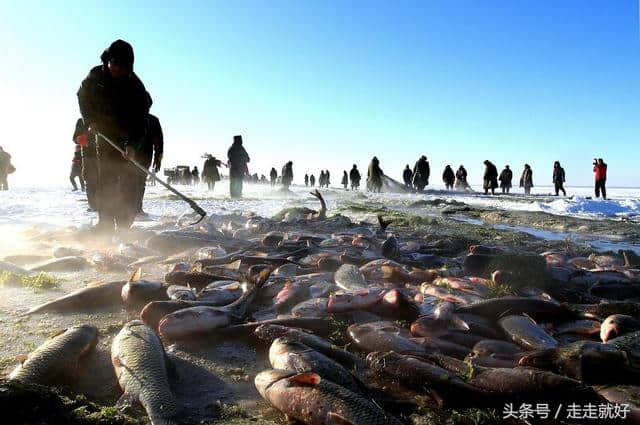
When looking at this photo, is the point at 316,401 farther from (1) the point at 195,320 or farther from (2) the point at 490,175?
(2) the point at 490,175

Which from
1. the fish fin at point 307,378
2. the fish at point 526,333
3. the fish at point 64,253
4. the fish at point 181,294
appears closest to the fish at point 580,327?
the fish at point 526,333

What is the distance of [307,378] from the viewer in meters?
2.05

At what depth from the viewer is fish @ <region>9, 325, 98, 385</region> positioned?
7.27ft

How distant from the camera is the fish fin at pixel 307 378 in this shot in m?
2.02

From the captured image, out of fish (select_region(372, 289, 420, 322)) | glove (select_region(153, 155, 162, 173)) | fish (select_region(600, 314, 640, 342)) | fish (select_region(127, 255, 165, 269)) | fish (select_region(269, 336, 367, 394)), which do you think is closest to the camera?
fish (select_region(269, 336, 367, 394))

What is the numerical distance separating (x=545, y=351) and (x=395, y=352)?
2.93ft

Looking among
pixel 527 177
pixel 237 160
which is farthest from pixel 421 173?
pixel 237 160

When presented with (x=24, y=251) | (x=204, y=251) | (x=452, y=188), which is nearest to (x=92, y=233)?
(x=24, y=251)

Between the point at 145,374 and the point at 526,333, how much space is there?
99.1 inches

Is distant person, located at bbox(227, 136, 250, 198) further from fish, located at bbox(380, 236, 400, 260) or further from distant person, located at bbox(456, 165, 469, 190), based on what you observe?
distant person, located at bbox(456, 165, 469, 190)

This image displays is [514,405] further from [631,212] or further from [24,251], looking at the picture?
[631,212]

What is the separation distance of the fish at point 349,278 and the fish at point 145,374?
2180 mm

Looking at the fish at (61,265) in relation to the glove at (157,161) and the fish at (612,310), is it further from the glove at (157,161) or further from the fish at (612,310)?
the glove at (157,161)

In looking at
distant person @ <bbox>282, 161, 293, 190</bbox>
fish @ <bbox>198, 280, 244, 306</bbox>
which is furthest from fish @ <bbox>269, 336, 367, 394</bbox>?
distant person @ <bbox>282, 161, 293, 190</bbox>
